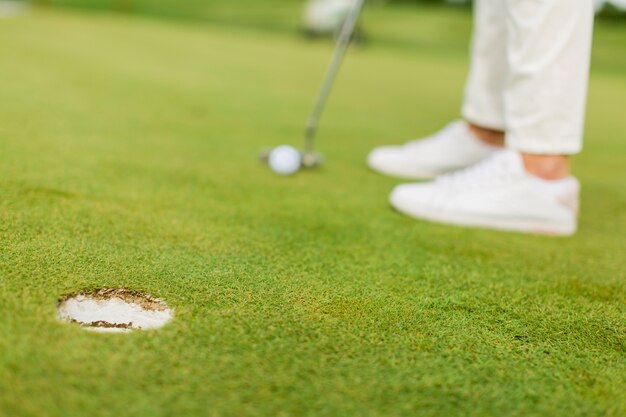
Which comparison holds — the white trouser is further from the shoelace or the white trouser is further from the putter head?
the putter head

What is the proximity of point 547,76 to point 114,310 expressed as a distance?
4.15 feet

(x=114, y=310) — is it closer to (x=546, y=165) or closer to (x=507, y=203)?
(x=507, y=203)

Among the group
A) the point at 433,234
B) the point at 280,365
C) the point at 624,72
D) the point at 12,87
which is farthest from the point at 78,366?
the point at 624,72

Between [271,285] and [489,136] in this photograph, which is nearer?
[271,285]

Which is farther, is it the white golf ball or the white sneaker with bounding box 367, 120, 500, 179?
the white sneaker with bounding box 367, 120, 500, 179

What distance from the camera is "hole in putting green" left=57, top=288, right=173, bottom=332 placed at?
44.3 inches

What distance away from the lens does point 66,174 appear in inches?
73.8

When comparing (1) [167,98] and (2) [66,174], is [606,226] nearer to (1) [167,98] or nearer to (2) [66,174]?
(2) [66,174]

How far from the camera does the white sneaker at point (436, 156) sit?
93.2 inches

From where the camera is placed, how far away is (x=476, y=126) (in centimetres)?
236

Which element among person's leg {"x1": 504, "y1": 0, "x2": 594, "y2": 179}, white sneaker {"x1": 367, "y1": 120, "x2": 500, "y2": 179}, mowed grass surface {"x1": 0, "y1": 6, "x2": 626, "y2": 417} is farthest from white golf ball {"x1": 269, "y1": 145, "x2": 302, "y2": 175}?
person's leg {"x1": 504, "y1": 0, "x2": 594, "y2": 179}

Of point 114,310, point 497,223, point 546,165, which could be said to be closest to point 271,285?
point 114,310

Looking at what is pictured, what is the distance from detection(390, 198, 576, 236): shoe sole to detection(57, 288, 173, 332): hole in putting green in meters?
0.95

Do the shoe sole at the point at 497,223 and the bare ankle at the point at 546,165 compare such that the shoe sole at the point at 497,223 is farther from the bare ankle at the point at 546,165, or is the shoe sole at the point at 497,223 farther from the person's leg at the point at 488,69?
the person's leg at the point at 488,69
